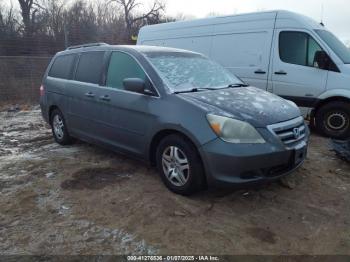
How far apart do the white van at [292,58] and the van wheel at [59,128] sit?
3797mm

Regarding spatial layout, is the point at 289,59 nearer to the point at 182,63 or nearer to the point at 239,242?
the point at 182,63

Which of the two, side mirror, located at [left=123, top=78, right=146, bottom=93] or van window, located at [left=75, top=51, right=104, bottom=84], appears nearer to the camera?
side mirror, located at [left=123, top=78, right=146, bottom=93]

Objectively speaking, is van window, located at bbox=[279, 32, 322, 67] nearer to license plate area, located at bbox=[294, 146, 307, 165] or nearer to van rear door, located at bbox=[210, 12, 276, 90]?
van rear door, located at bbox=[210, 12, 276, 90]

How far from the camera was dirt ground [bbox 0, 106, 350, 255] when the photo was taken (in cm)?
329

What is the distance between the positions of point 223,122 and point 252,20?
182 inches

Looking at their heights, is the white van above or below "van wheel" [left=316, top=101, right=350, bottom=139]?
above

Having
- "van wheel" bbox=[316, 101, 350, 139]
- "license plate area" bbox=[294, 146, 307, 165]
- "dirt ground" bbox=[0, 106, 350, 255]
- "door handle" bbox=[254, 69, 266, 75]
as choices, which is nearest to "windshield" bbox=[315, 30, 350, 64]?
"van wheel" bbox=[316, 101, 350, 139]

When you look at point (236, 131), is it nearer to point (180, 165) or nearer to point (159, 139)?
point (180, 165)

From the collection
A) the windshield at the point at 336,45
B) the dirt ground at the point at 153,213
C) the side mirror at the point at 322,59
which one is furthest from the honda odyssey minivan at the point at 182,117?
the windshield at the point at 336,45

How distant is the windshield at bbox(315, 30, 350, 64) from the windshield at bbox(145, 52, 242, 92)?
103 inches

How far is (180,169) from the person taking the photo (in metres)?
4.15

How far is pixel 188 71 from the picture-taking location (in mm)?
4891

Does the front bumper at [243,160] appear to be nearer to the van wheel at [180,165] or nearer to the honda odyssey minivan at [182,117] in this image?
the honda odyssey minivan at [182,117]

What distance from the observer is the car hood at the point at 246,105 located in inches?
154
